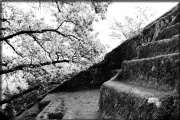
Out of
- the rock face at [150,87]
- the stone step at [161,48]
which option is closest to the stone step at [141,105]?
the rock face at [150,87]

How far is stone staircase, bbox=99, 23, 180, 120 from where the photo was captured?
1764 mm

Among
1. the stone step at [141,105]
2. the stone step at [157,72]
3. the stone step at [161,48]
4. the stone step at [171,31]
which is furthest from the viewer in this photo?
the stone step at [171,31]

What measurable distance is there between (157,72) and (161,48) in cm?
72

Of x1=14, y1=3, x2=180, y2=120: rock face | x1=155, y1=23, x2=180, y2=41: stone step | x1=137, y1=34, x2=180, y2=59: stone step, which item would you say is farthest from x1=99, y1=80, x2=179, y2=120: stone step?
x1=155, y1=23, x2=180, y2=41: stone step

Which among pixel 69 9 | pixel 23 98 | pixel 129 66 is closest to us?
pixel 129 66

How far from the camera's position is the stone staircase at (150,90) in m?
1.76

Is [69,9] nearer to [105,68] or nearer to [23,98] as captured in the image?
[105,68]

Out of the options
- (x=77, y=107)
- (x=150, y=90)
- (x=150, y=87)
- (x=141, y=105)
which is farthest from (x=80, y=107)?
(x=141, y=105)

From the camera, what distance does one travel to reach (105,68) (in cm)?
634

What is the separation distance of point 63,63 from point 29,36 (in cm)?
293

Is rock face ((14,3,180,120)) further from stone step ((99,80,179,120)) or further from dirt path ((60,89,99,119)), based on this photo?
dirt path ((60,89,99,119))

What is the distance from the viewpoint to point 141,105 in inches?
77.6

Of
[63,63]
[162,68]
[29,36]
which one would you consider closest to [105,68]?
[162,68]

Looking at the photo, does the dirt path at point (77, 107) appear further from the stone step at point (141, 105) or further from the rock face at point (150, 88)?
the stone step at point (141, 105)
